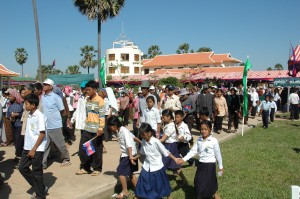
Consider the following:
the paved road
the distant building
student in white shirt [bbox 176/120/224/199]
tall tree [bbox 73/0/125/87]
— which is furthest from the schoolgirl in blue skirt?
the distant building

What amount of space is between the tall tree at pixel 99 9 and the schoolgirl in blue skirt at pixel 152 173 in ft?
64.2

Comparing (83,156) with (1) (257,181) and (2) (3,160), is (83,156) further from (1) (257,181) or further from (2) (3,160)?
(1) (257,181)

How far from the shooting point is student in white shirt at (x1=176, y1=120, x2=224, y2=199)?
413 centimetres

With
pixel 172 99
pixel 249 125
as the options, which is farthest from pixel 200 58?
pixel 172 99

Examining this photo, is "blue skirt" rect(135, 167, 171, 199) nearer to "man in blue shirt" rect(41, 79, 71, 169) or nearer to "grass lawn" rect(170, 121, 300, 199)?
"grass lawn" rect(170, 121, 300, 199)

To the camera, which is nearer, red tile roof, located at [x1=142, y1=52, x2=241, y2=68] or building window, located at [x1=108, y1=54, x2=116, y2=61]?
red tile roof, located at [x1=142, y1=52, x2=241, y2=68]

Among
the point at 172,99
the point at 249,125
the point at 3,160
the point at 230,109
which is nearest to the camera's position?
the point at 3,160

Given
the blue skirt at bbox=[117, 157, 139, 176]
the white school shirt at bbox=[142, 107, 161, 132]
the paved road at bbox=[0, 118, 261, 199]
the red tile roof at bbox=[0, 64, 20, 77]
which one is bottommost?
the paved road at bbox=[0, 118, 261, 199]

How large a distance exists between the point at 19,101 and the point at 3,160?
1427 mm

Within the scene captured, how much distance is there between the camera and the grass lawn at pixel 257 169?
16.1 ft

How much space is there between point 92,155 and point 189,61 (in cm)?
5042

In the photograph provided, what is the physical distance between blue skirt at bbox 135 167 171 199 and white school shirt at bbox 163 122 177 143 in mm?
1225

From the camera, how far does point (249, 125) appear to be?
13016 mm

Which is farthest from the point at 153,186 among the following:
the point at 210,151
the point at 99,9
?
the point at 99,9
